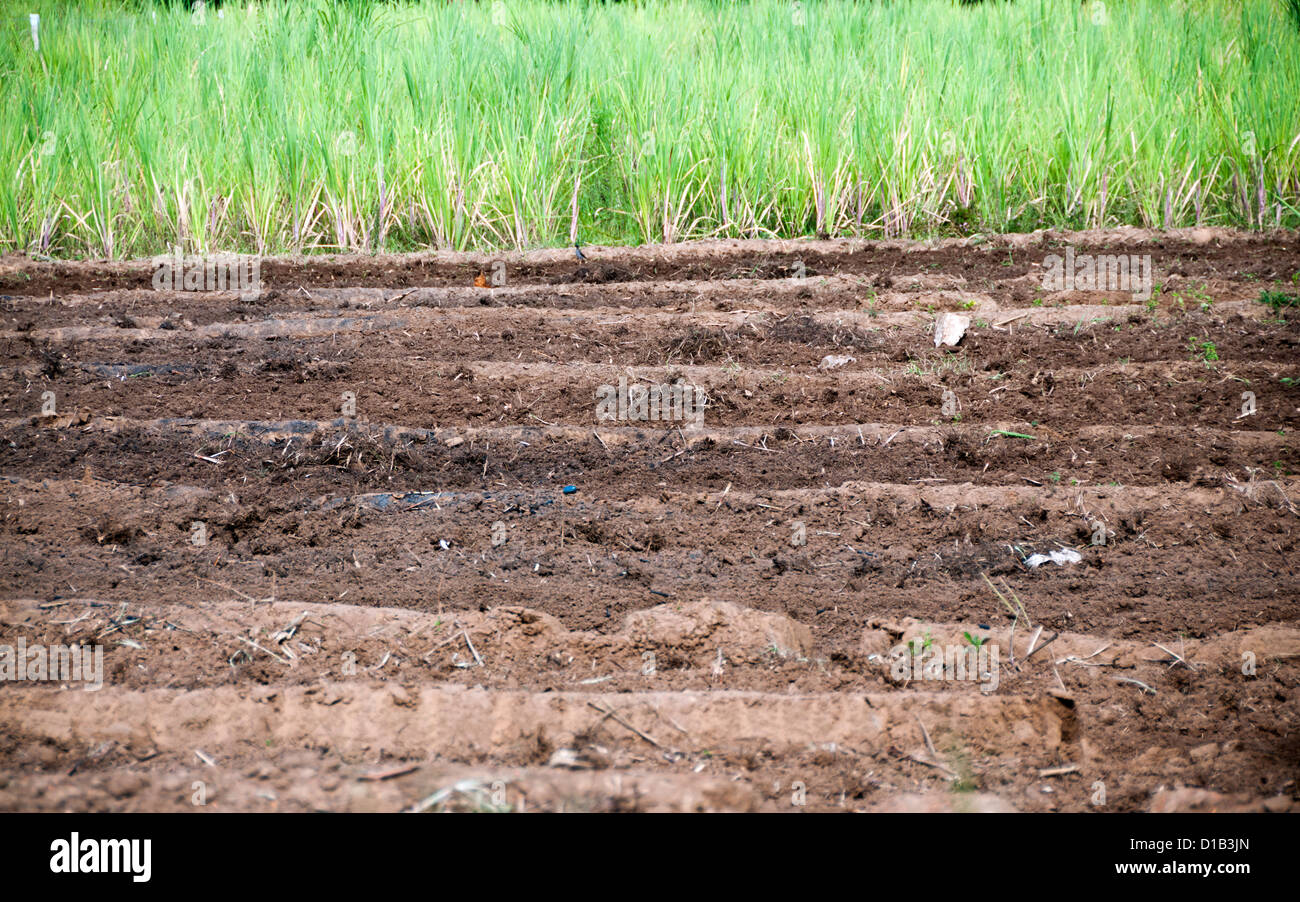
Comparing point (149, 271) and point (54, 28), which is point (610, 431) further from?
point (54, 28)

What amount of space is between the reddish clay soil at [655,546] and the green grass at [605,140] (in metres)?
1.11

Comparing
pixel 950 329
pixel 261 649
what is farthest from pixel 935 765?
pixel 950 329

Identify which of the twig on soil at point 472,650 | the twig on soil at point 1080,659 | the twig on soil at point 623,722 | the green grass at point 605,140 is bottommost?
the twig on soil at point 623,722

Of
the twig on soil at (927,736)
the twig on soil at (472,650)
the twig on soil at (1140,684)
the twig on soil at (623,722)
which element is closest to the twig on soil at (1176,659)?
the twig on soil at (1140,684)

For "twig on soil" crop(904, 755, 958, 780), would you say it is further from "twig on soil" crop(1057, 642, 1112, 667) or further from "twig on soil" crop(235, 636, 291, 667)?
"twig on soil" crop(235, 636, 291, 667)

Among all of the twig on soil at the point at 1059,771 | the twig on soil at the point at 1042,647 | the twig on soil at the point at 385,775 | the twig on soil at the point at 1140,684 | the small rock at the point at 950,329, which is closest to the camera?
the twig on soil at the point at 385,775

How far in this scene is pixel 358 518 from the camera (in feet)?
9.75

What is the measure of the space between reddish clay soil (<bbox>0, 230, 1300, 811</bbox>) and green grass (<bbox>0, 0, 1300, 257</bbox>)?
1110 mm

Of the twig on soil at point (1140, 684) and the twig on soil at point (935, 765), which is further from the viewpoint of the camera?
the twig on soil at point (1140, 684)

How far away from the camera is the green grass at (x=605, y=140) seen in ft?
18.7

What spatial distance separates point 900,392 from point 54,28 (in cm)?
706

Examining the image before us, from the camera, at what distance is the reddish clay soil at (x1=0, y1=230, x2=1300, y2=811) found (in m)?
1.91

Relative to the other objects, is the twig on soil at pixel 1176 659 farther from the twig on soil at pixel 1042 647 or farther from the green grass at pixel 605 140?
the green grass at pixel 605 140

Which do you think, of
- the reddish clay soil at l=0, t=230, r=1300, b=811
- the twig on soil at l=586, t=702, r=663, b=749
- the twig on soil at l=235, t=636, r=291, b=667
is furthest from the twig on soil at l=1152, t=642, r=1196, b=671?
the twig on soil at l=235, t=636, r=291, b=667
